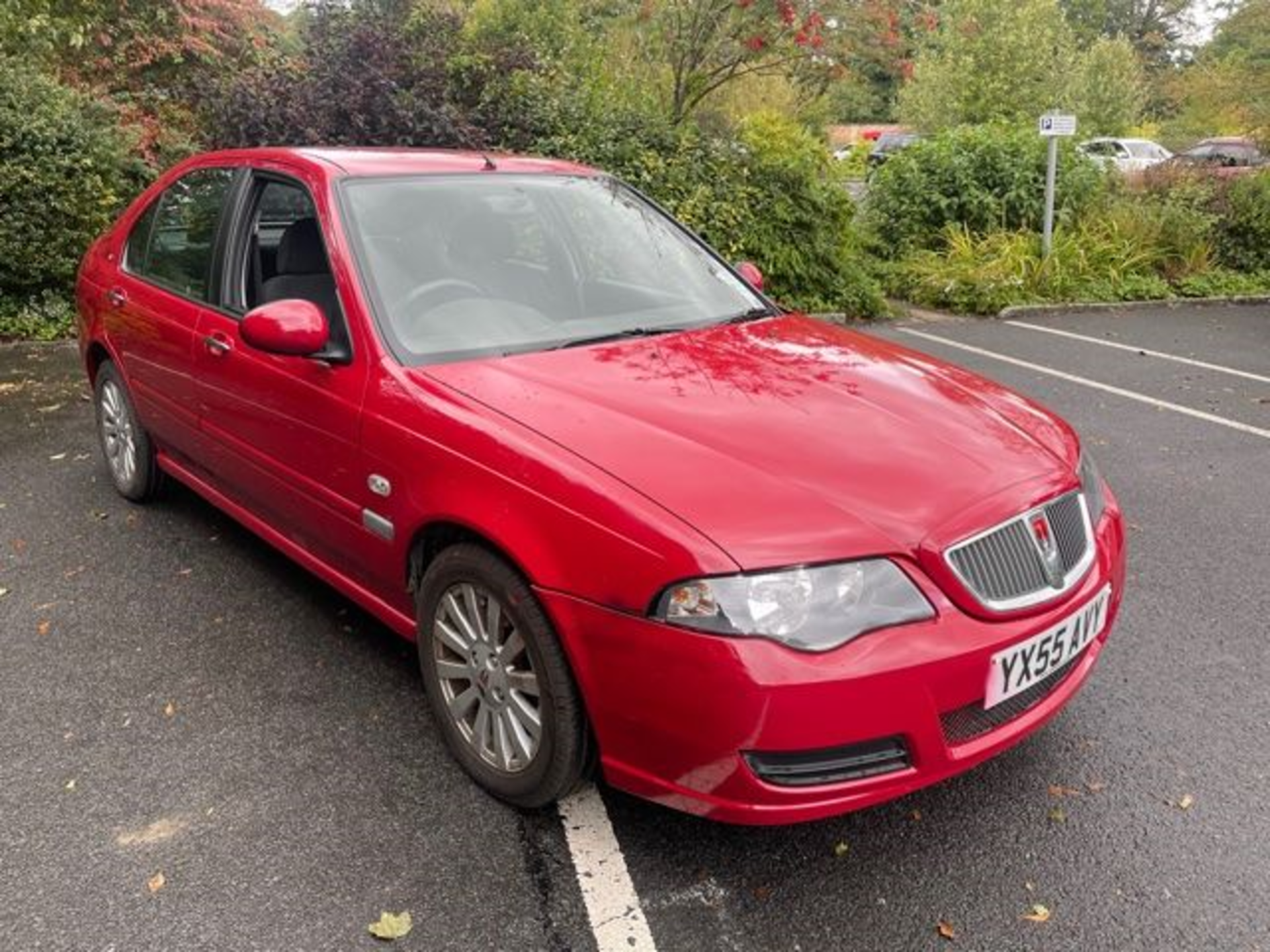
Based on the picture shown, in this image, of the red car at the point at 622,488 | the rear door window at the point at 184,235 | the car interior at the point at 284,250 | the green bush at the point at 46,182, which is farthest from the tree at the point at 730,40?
the car interior at the point at 284,250

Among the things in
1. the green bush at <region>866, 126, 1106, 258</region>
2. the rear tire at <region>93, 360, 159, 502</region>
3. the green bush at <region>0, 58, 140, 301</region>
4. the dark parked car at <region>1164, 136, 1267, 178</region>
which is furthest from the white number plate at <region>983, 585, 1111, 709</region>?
the dark parked car at <region>1164, 136, 1267, 178</region>

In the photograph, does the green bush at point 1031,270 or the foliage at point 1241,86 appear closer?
the green bush at point 1031,270

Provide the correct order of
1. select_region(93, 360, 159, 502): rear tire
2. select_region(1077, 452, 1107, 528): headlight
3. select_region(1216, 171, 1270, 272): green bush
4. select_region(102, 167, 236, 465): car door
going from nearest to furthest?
1. select_region(1077, 452, 1107, 528): headlight
2. select_region(102, 167, 236, 465): car door
3. select_region(93, 360, 159, 502): rear tire
4. select_region(1216, 171, 1270, 272): green bush

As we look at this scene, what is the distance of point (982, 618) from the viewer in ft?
7.14

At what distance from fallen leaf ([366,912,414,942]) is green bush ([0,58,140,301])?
24.8ft

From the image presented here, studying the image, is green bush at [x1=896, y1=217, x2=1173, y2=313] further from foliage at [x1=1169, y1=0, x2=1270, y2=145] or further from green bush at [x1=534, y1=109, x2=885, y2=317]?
foliage at [x1=1169, y1=0, x2=1270, y2=145]

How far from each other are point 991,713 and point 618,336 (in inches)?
60.0

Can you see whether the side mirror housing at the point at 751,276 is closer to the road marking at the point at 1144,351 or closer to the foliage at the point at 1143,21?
the road marking at the point at 1144,351

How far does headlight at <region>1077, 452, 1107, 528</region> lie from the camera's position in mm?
2652

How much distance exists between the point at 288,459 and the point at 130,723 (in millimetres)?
889

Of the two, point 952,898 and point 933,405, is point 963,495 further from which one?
point 952,898

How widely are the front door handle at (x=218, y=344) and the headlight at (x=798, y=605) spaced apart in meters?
2.10

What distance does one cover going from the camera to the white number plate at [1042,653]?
2.21 m

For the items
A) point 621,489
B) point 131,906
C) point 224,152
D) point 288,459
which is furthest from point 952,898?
point 224,152
